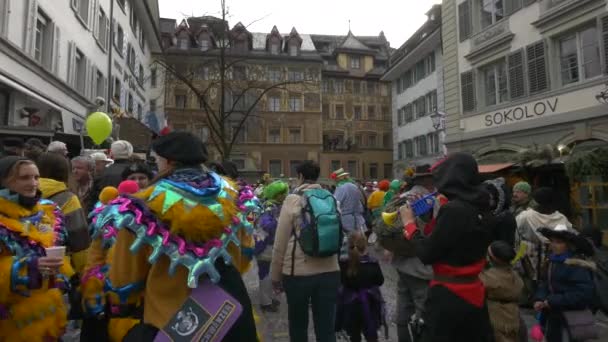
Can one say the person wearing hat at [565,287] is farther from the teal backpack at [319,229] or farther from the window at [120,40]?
the window at [120,40]

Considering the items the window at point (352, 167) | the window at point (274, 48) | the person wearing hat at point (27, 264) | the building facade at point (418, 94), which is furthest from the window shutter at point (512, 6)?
the window at point (274, 48)

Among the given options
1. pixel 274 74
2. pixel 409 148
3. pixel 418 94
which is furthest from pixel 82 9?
pixel 274 74

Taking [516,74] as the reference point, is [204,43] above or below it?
above

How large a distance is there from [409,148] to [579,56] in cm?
2175

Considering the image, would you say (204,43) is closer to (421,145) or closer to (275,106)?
(275,106)

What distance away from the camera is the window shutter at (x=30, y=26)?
12.1m

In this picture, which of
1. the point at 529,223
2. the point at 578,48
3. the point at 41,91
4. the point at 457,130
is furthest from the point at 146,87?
the point at 529,223

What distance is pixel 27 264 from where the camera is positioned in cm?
271

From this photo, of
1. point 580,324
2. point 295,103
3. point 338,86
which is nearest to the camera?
point 580,324

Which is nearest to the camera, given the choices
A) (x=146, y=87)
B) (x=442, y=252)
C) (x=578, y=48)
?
(x=442, y=252)

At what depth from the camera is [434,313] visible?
291 cm

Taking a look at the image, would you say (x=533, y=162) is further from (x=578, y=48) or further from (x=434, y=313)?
(x=434, y=313)

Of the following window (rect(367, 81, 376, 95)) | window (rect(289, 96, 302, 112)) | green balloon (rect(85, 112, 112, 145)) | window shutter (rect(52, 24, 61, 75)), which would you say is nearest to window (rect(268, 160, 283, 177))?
window (rect(289, 96, 302, 112))

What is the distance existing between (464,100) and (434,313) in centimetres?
1752
